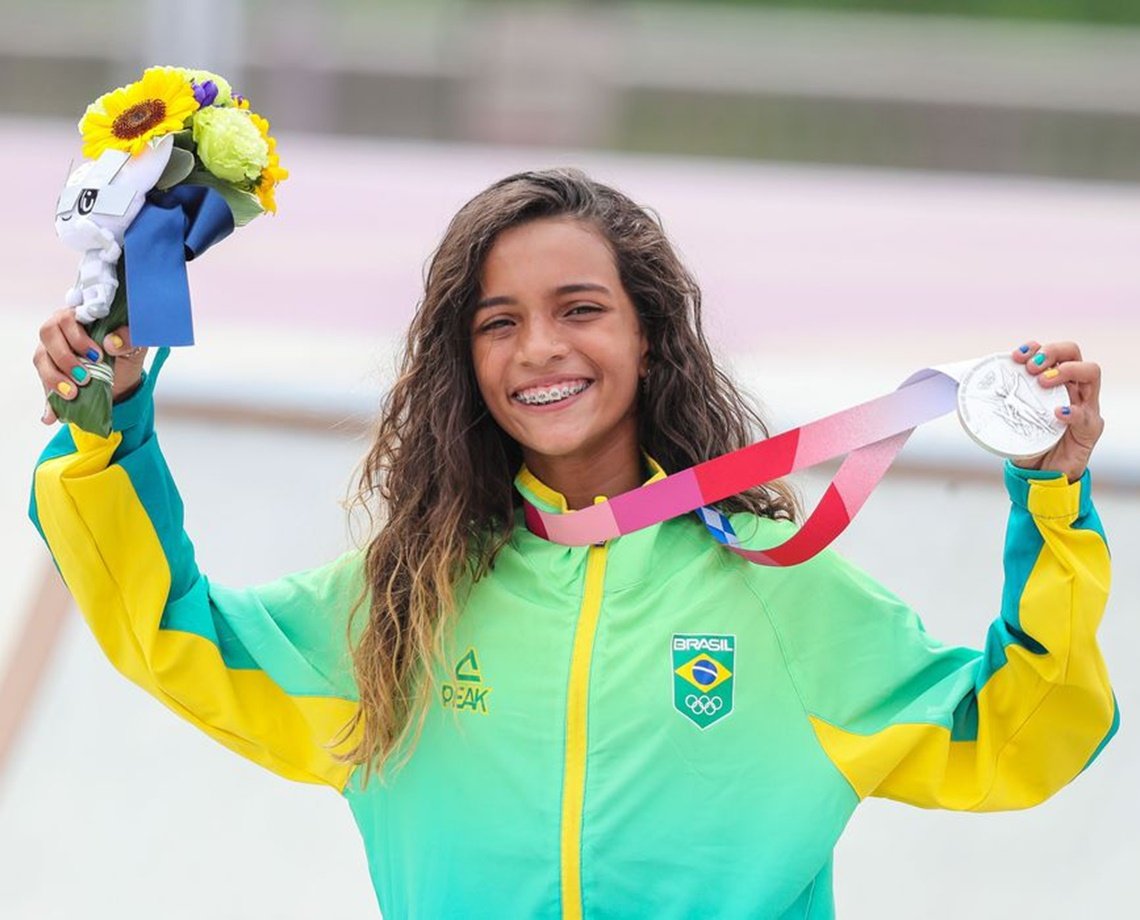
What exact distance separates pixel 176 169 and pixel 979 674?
3.71 feet

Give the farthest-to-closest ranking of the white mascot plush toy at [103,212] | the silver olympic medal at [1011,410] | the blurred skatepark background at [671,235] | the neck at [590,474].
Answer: the blurred skatepark background at [671,235] < the neck at [590,474] < the white mascot plush toy at [103,212] < the silver olympic medal at [1011,410]

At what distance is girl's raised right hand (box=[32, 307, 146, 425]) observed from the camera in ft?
7.39

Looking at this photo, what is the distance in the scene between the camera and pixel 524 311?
8.10 feet

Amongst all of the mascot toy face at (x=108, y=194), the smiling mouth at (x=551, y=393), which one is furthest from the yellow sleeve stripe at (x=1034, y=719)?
the mascot toy face at (x=108, y=194)

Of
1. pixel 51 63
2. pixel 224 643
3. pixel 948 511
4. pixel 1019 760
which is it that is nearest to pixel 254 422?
pixel 948 511

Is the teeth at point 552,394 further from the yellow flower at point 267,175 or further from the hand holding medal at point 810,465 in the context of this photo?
the yellow flower at point 267,175

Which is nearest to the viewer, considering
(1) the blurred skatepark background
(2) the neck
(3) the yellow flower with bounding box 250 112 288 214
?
(3) the yellow flower with bounding box 250 112 288 214

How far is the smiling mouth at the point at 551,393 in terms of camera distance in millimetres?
2445

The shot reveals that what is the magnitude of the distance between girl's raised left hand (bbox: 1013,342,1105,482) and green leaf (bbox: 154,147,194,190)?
1.00m

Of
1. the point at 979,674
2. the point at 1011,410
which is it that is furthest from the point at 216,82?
the point at 979,674

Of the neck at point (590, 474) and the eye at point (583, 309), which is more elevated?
the eye at point (583, 309)

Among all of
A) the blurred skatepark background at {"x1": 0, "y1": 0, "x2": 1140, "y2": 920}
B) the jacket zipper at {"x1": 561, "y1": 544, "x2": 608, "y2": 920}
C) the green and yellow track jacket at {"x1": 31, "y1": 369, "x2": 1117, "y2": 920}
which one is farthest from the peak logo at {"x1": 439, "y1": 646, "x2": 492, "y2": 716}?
the blurred skatepark background at {"x1": 0, "y1": 0, "x2": 1140, "y2": 920}

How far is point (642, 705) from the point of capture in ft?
7.72

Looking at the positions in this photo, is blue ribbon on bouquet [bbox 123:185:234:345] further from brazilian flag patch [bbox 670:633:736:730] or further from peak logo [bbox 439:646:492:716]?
brazilian flag patch [bbox 670:633:736:730]
